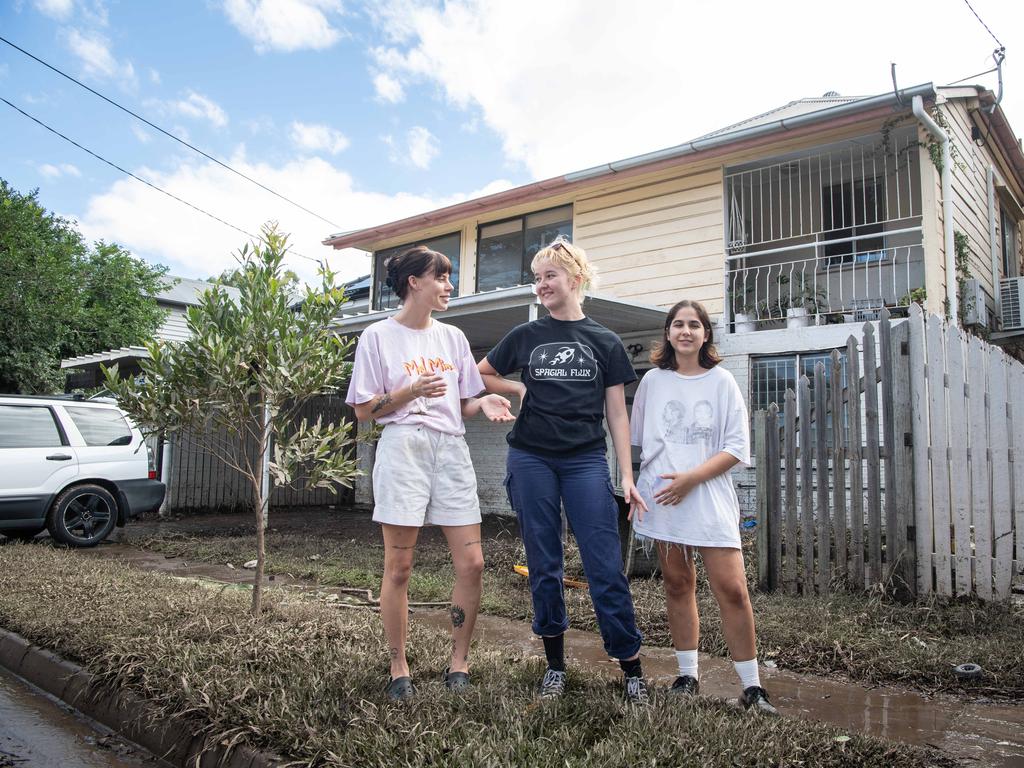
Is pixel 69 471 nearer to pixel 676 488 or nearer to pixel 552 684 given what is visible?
pixel 552 684

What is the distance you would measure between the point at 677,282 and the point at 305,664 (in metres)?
7.97

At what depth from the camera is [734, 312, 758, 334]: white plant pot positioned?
30.6 ft

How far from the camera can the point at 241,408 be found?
4.17 metres

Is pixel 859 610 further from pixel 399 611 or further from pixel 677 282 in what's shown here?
pixel 677 282

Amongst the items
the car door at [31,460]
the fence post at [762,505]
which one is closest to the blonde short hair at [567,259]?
the fence post at [762,505]

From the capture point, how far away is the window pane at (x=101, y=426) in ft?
27.3

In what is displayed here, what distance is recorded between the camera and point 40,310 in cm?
1677

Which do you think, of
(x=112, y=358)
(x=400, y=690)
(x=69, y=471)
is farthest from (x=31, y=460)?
(x=400, y=690)

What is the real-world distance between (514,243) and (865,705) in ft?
32.0

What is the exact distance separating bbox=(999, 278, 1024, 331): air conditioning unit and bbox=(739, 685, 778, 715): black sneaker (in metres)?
10.1

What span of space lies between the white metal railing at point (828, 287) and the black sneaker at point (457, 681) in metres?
7.16

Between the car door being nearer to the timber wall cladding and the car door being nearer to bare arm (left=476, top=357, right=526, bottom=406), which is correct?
the timber wall cladding

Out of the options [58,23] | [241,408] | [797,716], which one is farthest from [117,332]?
[797,716]

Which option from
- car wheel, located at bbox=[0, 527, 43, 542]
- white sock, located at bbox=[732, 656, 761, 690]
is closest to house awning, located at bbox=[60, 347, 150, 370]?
car wheel, located at bbox=[0, 527, 43, 542]
